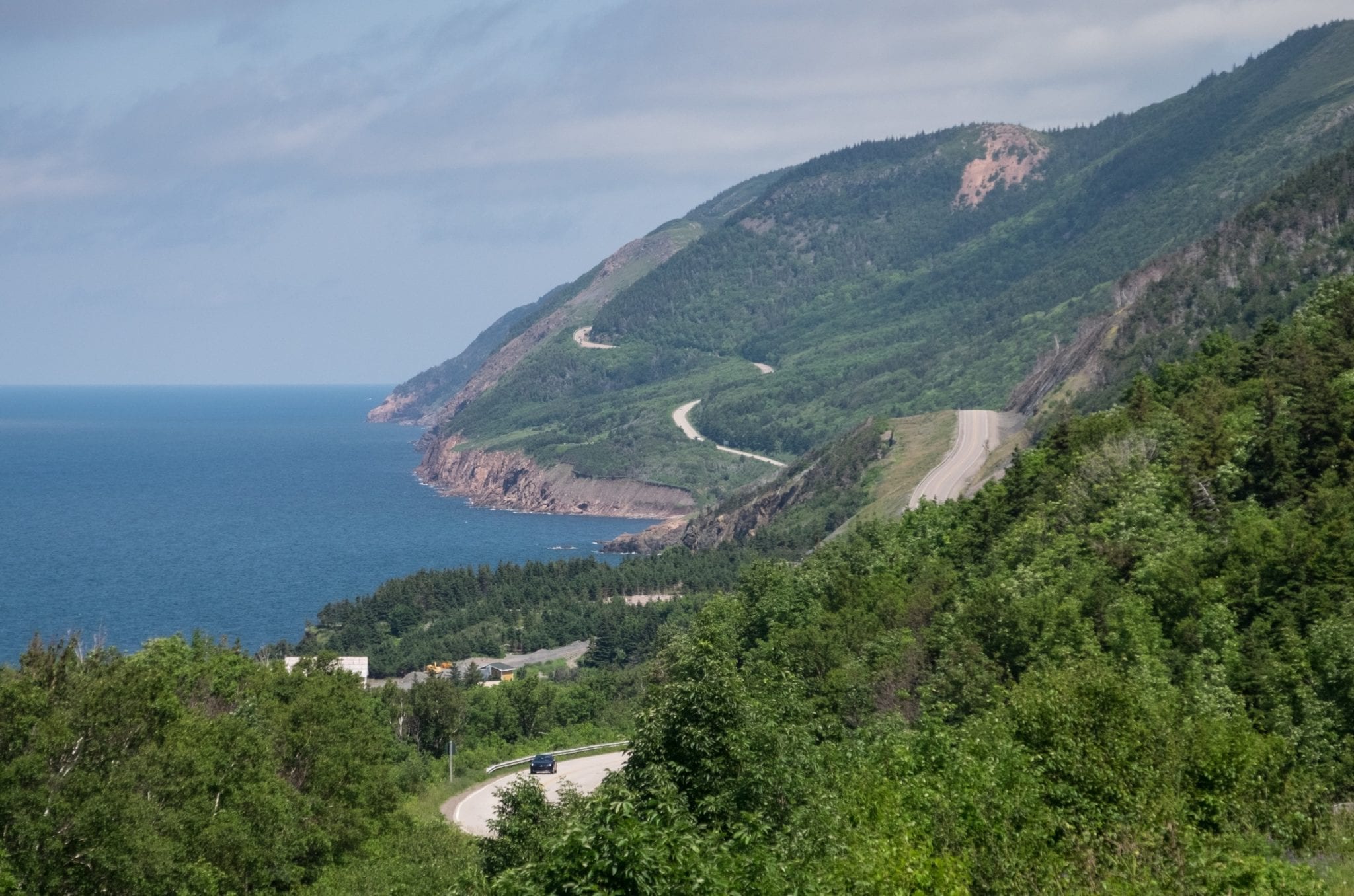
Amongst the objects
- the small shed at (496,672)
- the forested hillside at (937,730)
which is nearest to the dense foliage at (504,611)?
the small shed at (496,672)

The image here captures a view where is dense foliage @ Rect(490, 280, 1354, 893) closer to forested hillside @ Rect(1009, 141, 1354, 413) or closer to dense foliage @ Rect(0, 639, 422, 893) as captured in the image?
dense foliage @ Rect(0, 639, 422, 893)

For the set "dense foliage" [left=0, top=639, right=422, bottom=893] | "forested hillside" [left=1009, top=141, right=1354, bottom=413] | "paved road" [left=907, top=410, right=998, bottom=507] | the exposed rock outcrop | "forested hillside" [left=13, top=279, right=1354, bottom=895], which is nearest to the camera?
"forested hillside" [left=13, top=279, right=1354, bottom=895]

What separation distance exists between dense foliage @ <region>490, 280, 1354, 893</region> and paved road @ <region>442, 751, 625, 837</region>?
8.98 metres

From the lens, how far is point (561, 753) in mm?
73438

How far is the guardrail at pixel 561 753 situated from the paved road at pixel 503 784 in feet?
3.54

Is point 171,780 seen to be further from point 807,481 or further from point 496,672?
point 807,481

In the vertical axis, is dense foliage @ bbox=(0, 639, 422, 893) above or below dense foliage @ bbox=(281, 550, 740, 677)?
above

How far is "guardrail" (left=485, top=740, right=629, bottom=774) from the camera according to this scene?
7107 cm

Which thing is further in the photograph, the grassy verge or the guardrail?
the guardrail

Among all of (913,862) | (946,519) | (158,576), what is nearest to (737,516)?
(158,576)

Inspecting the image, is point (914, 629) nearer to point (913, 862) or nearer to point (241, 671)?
point (241, 671)

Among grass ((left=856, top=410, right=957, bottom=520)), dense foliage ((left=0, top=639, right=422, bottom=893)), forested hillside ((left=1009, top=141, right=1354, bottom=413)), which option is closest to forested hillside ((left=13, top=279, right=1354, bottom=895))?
dense foliage ((left=0, top=639, right=422, bottom=893))

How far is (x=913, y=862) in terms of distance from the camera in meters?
22.9

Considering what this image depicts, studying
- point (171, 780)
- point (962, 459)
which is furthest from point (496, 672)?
point (171, 780)
